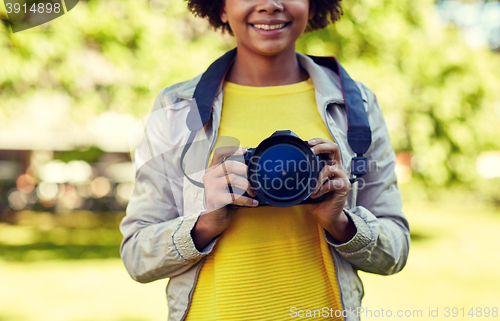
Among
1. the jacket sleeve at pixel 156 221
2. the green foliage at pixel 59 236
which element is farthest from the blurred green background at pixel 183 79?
the jacket sleeve at pixel 156 221

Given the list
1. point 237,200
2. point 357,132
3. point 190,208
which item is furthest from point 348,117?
point 190,208

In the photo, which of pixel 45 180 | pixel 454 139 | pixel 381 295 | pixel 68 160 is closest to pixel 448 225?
pixel 454 139

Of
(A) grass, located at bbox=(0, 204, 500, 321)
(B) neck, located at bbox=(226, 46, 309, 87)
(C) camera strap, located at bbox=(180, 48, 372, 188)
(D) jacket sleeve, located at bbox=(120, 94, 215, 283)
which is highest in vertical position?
(B) neck, located at bbox=(226, 46, 309, 87)

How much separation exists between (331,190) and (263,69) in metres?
0.57

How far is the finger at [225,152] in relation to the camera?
4.36ft

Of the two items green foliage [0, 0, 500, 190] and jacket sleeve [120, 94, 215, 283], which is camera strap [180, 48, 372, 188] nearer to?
jacket sleeve [120, 94, 215, 283]

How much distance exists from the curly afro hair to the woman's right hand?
81cm

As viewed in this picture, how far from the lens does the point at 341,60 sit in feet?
21.3

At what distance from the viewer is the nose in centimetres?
148

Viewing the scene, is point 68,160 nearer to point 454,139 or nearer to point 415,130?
point 415,130

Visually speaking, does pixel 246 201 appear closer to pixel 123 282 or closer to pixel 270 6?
pixel 270 6

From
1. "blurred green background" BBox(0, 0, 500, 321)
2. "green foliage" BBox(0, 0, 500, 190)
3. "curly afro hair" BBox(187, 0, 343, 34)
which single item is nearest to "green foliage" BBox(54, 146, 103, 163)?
"blurred green background" BBox(0, 0, 500, 321)

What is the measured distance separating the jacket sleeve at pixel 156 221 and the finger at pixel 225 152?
21 cm

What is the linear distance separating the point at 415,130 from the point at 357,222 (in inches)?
227
